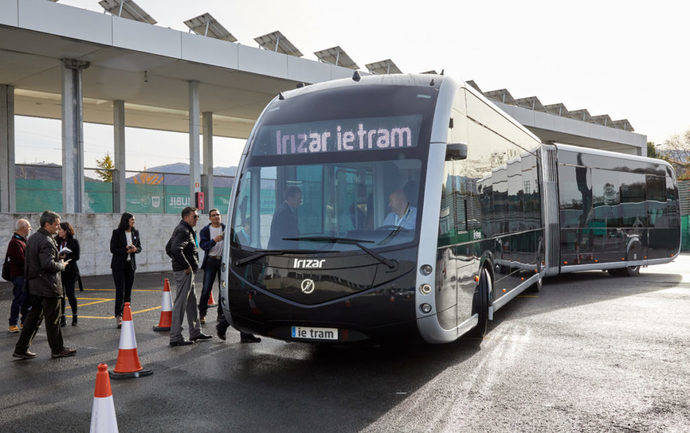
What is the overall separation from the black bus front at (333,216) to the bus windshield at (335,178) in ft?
0.03

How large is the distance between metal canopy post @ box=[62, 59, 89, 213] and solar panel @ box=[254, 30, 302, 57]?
225 inches

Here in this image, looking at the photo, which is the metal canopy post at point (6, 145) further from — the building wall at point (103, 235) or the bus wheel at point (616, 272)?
the bus wheel at point (616, 272)

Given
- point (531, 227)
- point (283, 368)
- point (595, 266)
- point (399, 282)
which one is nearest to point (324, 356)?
point (283, 368)

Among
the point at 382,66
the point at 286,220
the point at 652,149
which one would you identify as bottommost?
the point at 286,220

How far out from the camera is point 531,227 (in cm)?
1167

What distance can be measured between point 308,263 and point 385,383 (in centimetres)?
134

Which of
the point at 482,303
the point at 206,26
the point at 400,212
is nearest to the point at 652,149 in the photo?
the point at 206,26

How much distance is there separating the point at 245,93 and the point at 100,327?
16.8 m

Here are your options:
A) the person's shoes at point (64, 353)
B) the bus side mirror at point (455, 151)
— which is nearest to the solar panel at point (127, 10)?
the person's shoes at point (64, 353)

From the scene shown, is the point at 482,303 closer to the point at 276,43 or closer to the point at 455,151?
the point at 455,151

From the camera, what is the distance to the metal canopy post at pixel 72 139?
63.9 feet

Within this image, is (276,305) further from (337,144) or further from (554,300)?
(554,300)

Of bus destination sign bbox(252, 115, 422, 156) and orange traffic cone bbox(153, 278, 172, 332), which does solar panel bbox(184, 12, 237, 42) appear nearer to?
orange traffic cone bbox(153, 278, 172, 332)

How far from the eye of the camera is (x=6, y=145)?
23719mm
